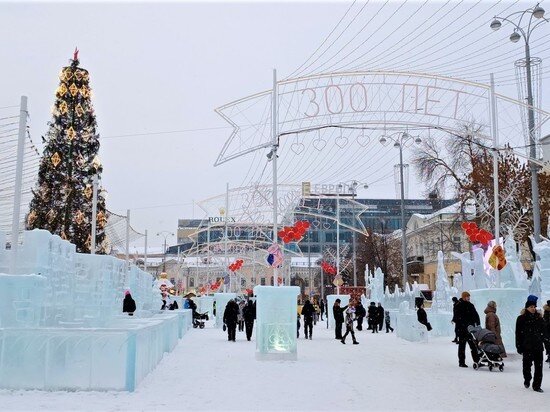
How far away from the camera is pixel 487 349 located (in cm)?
1216

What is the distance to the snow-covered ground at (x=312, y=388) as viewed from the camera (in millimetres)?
8133

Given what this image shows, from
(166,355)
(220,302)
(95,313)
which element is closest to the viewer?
(95,313)

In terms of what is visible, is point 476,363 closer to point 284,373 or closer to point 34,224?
point 284,373

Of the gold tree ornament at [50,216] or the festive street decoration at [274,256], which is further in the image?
the gold tree ornament at [50,216]

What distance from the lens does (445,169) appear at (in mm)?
37062

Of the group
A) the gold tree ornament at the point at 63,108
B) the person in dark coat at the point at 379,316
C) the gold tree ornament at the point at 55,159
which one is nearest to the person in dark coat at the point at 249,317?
the person in dark coat at the point at 379,316

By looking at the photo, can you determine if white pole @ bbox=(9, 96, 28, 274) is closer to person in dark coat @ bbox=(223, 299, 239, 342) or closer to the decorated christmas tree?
person in dark coat @ bbox=(223, 299, 239, 342)

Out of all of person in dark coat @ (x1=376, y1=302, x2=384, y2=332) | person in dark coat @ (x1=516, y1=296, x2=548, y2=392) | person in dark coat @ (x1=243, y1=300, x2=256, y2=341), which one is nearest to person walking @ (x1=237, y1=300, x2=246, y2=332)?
person in dark coat @ (x1=243, y1=300, x2=256, y2=341)

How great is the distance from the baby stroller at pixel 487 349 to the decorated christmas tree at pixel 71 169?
81.4ft

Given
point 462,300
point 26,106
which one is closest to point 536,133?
point 462,300

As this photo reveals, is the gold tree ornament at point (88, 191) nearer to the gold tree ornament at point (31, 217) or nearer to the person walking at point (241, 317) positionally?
the gold tree ornament at point (31, 217)

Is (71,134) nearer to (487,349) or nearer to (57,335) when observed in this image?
(57,335)

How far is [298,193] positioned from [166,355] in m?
17.7

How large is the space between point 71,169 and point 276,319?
23031 millimetres
